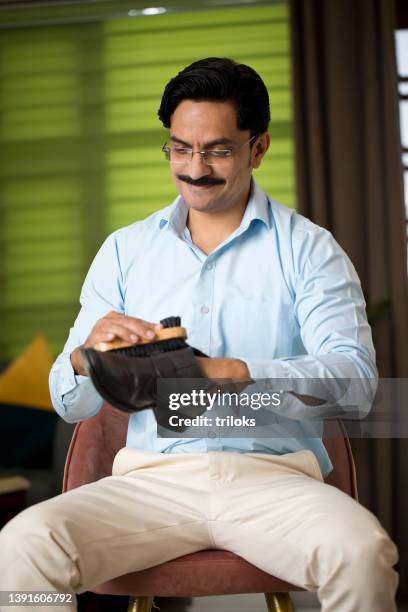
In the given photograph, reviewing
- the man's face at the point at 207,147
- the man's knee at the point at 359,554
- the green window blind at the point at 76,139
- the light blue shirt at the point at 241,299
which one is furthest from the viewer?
the green window blind at the point at 76,139

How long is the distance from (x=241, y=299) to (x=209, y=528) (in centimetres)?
45

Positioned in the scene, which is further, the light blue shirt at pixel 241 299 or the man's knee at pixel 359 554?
the light blue shirt at pixel 241 299

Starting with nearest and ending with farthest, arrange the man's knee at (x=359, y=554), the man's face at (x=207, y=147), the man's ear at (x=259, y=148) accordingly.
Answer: the man's knee at (x=359, y=554)
the man's face at (x=207, y=147)
the man's ear at (x=259, y=148)

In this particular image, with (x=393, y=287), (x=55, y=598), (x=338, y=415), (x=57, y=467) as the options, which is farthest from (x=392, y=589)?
(x=393, y=287)

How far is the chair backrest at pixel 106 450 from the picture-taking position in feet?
5.51

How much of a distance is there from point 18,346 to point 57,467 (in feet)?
4.57

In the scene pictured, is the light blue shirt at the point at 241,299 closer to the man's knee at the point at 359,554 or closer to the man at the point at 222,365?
the man at the point at 222,365

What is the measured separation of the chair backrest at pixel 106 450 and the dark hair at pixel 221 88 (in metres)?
0.61

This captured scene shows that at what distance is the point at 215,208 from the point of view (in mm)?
1741

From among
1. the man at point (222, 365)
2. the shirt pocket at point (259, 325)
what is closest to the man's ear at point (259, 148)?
the man at point (222, 365)

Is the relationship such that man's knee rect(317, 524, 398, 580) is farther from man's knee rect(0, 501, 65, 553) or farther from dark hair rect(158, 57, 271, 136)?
dark hair rect(158, 57, 271, 136)

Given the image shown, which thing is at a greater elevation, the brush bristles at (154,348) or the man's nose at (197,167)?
the man's nose at (197,167)

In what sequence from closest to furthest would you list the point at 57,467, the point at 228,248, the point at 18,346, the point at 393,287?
the point at 228,248, the point at 57,467, the point at 393,287, the point at 18,346

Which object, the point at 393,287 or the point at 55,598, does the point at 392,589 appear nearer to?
the point at 55,598
